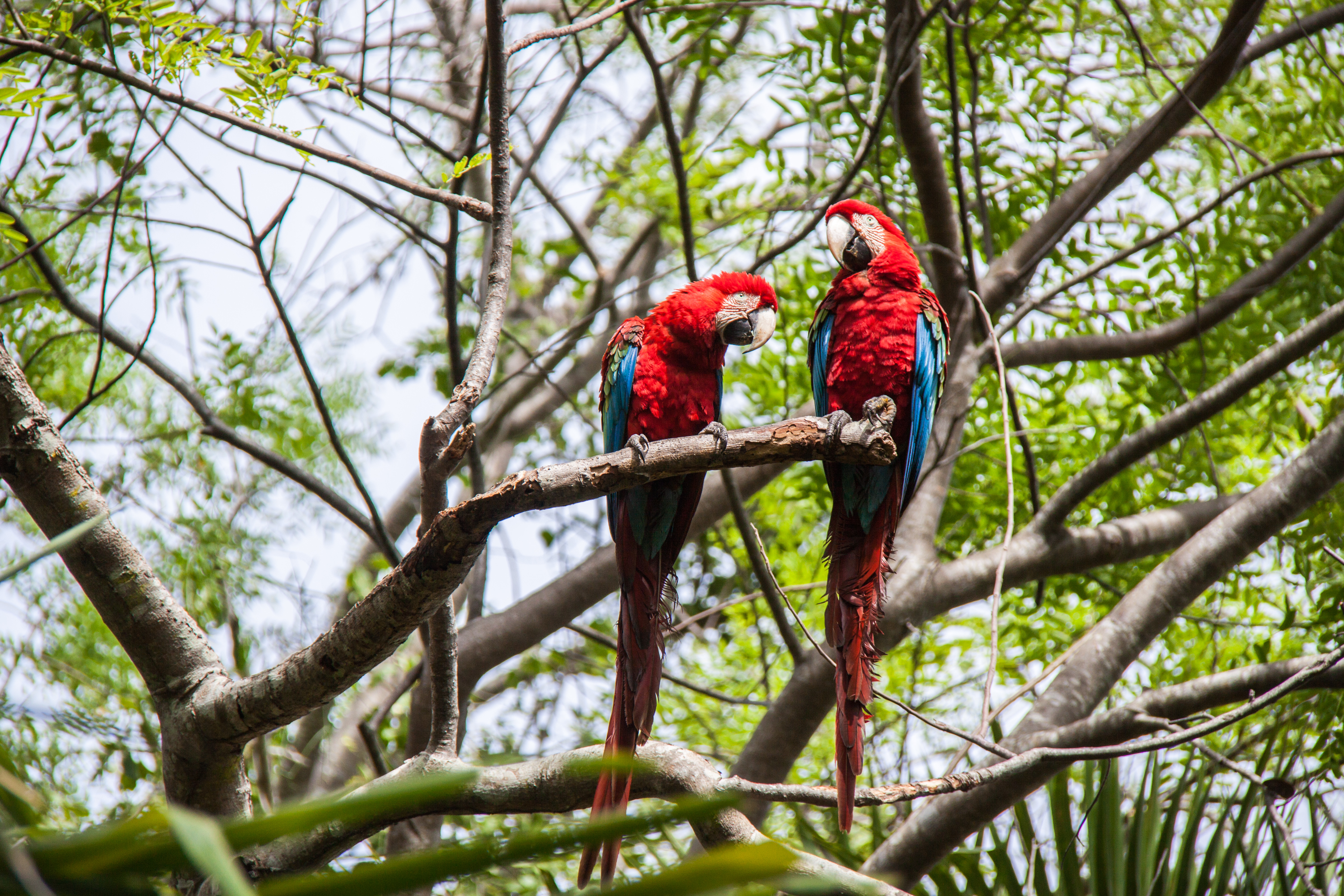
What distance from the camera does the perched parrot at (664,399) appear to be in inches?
93.4

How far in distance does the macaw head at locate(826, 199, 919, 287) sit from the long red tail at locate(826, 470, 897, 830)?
60 centimetres

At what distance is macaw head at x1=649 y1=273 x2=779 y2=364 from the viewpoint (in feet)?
8.14

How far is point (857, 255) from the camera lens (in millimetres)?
2520

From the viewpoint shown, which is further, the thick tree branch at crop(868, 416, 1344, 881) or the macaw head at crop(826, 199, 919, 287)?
the thick tree branch at crop(868, 416, 1344, 881)

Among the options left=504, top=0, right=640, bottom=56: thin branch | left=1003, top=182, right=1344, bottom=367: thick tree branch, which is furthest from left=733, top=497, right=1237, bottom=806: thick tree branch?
left=504, top=0, right=640, bottom=56: thin branch

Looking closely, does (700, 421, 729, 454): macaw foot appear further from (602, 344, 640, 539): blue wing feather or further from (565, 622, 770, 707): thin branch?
(565, 622, 770, 707): thin branch

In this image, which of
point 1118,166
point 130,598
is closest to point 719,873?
point 130,598

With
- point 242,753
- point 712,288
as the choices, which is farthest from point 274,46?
point 242,753

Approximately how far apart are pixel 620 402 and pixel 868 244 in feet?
2.69

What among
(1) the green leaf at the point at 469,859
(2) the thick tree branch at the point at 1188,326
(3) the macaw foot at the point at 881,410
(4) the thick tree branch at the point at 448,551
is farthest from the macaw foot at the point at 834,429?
(2) the thick tree branch at the point at 1188,326

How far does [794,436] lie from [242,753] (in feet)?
4.45

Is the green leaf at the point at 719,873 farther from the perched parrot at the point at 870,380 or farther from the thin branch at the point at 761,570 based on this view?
the thin branch at the point at 761,570

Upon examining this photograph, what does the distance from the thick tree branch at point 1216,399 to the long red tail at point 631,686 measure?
164 centimetres

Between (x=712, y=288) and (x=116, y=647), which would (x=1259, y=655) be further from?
(x=116, y=647)
